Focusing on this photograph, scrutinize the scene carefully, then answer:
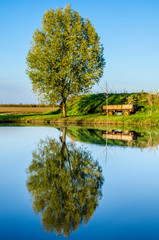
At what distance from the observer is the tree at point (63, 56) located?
51.8m

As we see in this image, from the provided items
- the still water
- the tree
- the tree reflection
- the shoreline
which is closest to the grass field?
the shoreline

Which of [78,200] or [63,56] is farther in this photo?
[63,56]

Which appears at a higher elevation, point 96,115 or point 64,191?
point 96,115

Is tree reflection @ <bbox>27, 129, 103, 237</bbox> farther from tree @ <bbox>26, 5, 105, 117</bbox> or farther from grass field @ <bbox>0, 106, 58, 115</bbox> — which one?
grass field @ <bbox>0, 106, 58, 115</bbox>

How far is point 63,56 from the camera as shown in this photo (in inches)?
2080

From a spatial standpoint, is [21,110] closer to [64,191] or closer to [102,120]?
[102,120]

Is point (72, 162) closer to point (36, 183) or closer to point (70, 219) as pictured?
point (36, 183)

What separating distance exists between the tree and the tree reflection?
38.8 meters

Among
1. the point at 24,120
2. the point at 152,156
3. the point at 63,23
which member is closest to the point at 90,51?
the point at 63,23

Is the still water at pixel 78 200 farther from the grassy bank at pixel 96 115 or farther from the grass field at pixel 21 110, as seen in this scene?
the grass field at pixel 21 110

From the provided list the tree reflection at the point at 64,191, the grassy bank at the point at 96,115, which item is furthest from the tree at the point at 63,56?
the tree reflection at the point at 64,191

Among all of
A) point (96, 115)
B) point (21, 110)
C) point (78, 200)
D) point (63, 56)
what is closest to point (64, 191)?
point (78, 200)

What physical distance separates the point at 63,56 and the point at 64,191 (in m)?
45.8

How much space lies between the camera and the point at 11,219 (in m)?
7.32
